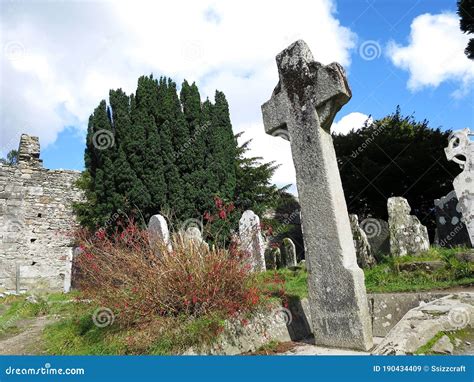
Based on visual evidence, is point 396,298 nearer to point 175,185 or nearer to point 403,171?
point 175,185

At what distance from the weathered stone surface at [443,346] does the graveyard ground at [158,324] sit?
6 cm

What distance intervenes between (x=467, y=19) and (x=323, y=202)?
9.85 metres

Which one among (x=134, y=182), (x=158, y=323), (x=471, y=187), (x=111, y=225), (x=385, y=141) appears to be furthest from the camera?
(x=385, y=141)

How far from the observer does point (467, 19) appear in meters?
10.4

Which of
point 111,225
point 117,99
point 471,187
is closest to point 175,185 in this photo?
point 111,225

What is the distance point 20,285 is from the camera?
14102mm

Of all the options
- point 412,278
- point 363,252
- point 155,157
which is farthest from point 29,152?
point 412,278

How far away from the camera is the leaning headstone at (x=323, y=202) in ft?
11.7

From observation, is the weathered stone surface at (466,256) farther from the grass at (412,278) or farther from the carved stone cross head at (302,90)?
the carved stone cross head at (302,90)

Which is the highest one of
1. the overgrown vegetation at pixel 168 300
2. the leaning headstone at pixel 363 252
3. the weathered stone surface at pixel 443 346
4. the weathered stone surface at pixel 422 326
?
the leaning headstone at pixel 363 252

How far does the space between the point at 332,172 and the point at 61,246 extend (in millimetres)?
14441

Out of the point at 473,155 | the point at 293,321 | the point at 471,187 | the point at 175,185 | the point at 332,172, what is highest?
the point at 175,185

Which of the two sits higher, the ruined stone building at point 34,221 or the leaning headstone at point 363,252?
the ruined stone building at point 34,221

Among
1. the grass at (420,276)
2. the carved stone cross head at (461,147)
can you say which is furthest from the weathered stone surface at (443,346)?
the carved stone cross head at (461,147)
